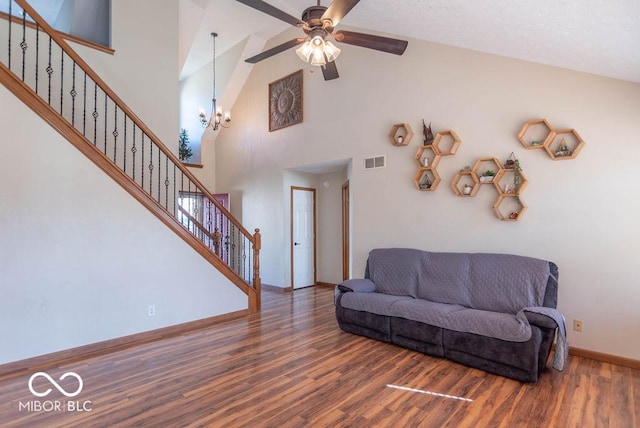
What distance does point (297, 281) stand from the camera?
6.55 metres

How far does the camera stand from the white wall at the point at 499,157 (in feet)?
10.2

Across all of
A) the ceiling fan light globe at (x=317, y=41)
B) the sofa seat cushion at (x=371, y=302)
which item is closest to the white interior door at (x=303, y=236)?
the sofa seat cushion at (x=371, y=302)

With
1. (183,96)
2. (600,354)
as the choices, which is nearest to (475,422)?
(600,354)

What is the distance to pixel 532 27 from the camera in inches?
105

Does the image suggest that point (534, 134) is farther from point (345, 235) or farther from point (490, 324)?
point (345, 235)

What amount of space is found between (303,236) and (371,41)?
4273mm

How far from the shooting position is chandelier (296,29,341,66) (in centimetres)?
267

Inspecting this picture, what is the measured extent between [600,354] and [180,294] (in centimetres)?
446

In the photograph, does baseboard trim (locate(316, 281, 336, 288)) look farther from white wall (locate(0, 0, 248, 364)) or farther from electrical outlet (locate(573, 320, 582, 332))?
electrical outlet (locate(573, 320, 582, 332))

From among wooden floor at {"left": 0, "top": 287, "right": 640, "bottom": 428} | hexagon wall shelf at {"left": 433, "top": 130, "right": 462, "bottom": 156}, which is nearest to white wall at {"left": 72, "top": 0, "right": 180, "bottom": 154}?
wooden floor at {"left": 0, "top": 287, "right": 640, "bottom": 428}

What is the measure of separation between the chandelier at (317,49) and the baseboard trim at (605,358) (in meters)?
3.68

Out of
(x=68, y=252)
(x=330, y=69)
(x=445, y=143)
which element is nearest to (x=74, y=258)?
(x=68, y=252)

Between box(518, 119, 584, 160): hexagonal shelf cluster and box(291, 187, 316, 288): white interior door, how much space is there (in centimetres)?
394

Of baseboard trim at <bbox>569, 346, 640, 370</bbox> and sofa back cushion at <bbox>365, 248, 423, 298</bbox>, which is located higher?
Result: sofa back cushion at <bbox>365, 248, 423, 298</bbox>
